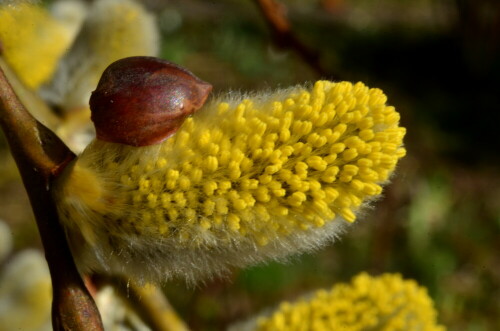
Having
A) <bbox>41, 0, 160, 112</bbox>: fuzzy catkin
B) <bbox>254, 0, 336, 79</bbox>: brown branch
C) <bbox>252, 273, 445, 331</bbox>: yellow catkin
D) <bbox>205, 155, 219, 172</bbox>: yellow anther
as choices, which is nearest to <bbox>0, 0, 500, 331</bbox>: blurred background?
<bbox>41, 0, 160, 112</bbox>: fuzzy catkin

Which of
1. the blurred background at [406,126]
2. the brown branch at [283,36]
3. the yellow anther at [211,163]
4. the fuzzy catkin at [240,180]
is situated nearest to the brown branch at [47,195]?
the fuzzy catkin at [240,180]

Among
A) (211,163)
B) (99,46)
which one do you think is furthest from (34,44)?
(211,163)

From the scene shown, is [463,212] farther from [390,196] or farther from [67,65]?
[67,65]

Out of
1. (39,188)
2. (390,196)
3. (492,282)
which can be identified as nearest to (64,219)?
(39,188)

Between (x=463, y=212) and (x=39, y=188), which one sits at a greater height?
(x=39, y=188)

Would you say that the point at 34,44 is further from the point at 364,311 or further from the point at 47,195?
the point at 364,311

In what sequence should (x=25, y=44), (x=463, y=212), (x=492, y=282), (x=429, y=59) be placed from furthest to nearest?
(x=429, y=59) < (x=463, y=212) < (x=492, y=282) < (x=25, y=44)

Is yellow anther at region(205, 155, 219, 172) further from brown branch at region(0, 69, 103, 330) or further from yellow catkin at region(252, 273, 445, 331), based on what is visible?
yellow catkin at region(252, 273, 445, 331)
